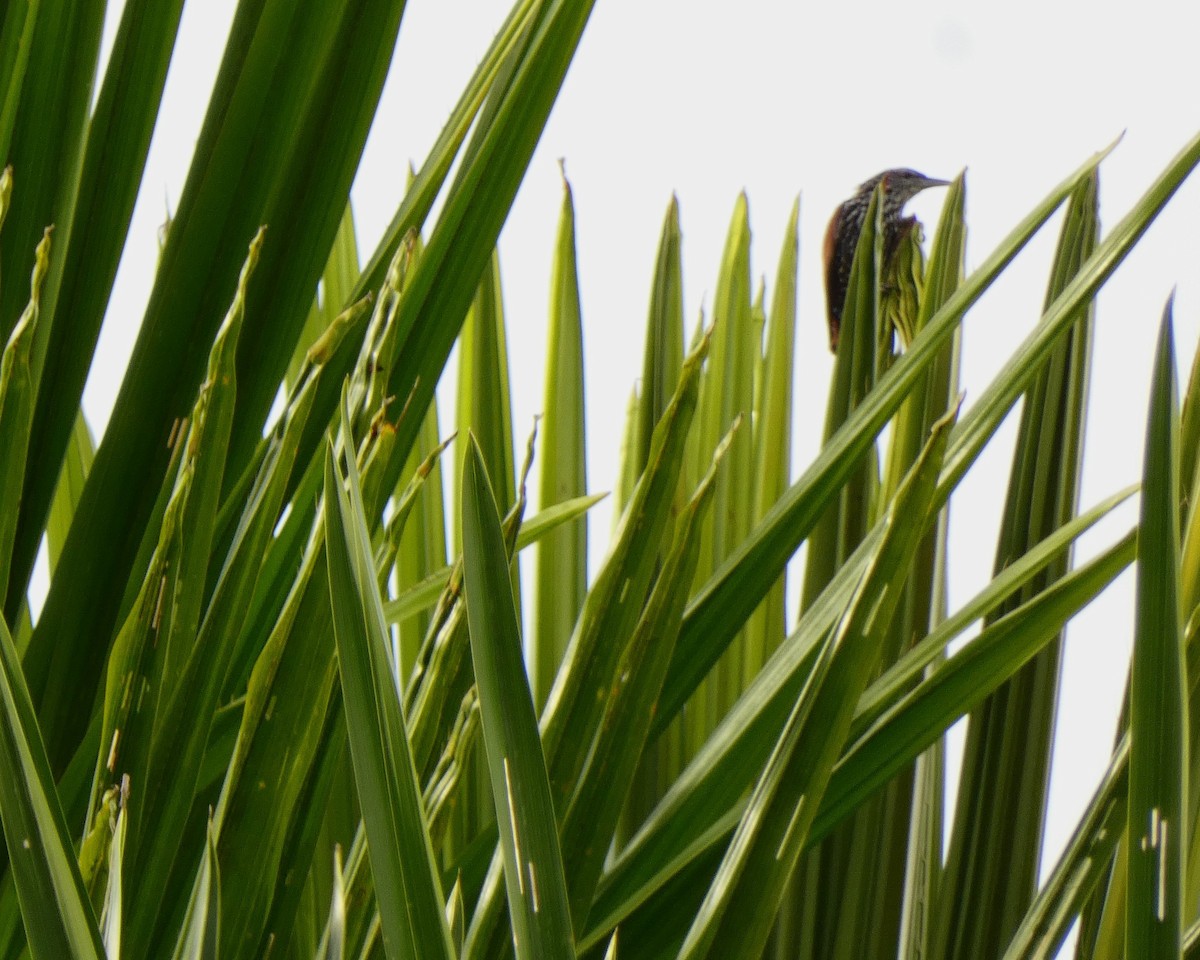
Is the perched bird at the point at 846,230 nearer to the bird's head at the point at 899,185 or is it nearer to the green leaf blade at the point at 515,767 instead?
the bird's head at the point at 899,185

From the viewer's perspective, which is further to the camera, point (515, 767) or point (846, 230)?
point (846, 230)

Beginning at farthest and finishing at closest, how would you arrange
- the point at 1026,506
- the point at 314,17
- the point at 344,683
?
1. the point at 1026,506
2. the point at 314,17
3. the point at 344,683

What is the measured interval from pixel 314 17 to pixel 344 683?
201 millimetres

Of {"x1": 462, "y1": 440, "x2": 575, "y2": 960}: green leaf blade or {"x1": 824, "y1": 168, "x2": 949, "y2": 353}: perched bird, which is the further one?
{"x1": 824, "y1": 168, "x2": 949, "y2": 353}: perched bird

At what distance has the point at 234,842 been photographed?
0.23 m

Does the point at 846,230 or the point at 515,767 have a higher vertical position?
the point at 846,230

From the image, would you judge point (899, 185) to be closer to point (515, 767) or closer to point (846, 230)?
point (846, 230)

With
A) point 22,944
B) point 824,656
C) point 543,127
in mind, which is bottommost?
point 22,944

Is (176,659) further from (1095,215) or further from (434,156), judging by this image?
(1095,215)

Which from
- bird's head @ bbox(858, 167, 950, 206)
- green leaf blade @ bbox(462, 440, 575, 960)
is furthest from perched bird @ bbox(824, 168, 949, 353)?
green leaf blade @ bbox(462, 440, 575, 960)

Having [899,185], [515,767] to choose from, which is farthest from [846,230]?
[515,767]

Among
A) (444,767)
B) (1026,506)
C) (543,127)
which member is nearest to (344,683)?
(444,767)

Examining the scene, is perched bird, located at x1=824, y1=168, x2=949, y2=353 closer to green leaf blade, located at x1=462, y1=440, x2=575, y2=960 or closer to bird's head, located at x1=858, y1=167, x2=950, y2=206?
bird's head, located at x1=858, y1=167, x2=950, y2=206

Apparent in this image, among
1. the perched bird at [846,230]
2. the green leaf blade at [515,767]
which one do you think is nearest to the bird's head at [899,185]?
the perched bird at [846,230]
